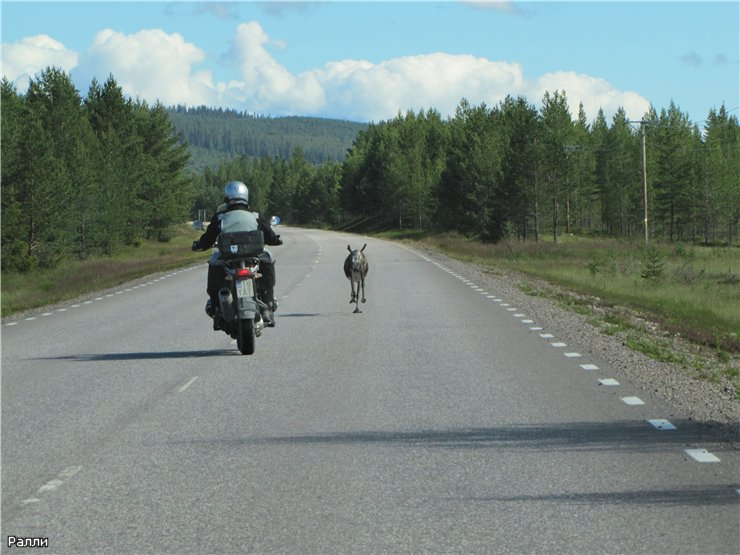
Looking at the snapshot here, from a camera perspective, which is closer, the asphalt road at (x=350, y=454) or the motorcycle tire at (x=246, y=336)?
the asphalt road at (x=350, y=454)

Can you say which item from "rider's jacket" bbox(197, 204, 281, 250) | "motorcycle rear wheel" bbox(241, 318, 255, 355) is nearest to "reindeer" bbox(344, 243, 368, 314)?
"rider's jacket" bbox(197, 204, 281, 250)

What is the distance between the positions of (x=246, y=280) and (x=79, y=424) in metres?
4.24

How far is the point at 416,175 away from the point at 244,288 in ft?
350

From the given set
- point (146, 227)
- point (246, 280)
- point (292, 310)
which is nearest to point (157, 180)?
point (146, 227)

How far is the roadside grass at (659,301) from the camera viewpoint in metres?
15.4

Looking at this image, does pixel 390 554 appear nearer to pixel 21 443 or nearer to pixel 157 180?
pixel 21 443

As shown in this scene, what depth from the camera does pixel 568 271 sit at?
4356 cm

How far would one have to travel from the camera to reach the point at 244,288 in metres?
13.2

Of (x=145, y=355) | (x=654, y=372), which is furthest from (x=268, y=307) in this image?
(x=654, y=372)

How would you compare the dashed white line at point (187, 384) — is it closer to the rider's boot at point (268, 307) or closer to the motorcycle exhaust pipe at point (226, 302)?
the motorcycle exhaust pipe at point (226, 302)

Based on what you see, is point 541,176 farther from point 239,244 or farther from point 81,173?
point 239,244

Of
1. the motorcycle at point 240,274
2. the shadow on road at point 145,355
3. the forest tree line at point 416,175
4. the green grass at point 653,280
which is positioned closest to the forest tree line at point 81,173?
the forest tree line at point 416,175

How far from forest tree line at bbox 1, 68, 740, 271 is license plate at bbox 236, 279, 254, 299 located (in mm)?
44062

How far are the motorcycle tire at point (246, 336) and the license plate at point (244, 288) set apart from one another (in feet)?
1.41
